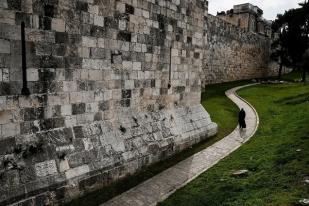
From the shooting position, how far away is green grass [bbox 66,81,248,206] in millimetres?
8602

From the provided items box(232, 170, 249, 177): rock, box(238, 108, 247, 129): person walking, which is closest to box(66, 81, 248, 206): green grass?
box(238, 108, 247, 129): person walking

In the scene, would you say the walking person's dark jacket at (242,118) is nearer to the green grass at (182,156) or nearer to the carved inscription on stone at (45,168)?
the green grass at (182,156)

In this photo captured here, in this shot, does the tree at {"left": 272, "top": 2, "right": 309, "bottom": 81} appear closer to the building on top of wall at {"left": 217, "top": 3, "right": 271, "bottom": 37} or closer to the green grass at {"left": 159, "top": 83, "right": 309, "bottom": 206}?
the building on top of wall at {"left": 217, "top": 3, "right": 271, "bottom": 37}

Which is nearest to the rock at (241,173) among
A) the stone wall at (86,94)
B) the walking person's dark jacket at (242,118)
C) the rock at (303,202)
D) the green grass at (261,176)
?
the green grass at (261,176)

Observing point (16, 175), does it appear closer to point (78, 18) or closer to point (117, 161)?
point (117, 161)

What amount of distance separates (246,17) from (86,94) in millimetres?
40113

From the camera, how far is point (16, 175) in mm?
7301

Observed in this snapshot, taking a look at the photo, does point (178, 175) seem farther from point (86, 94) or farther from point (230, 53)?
point (230, 53)

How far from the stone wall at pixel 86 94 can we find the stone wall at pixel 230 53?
47.4 feet

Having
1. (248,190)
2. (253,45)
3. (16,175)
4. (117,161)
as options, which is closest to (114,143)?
(117,161)

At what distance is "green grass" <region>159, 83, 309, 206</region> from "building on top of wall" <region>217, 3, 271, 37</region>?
32.7 meters

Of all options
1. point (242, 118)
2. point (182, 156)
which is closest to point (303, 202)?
point (182, 156)

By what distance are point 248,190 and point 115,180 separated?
11.9ft

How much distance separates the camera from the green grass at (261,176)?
7988 mm
